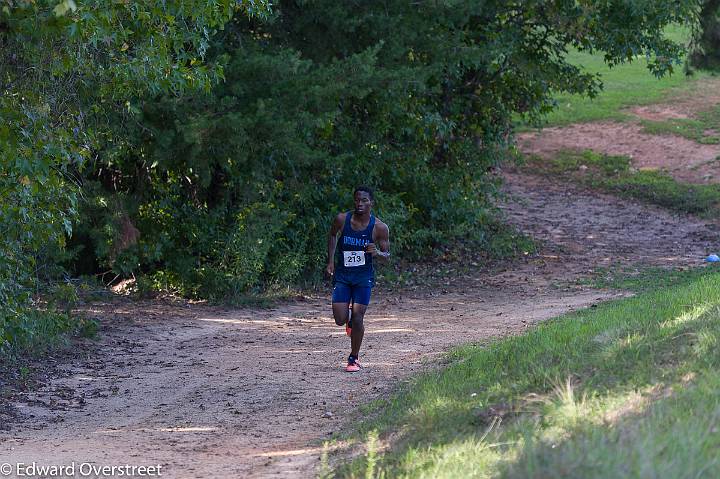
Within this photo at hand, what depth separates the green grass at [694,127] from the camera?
89.1 feet

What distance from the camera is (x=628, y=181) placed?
24844 mm

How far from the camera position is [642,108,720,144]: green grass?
27145 millimetres

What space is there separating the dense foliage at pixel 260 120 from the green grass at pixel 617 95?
413 inches

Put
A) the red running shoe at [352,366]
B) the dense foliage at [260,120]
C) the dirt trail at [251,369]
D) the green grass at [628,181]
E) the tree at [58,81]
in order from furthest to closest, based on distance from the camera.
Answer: the green grass at [628,181] < the red running shoe at [352,366] < the dense foliage at [260,120] < the tree at [58,81] < the dirt trail at [251,369]

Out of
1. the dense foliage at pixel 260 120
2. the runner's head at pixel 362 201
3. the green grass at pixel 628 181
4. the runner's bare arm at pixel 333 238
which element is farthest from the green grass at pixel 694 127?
the runner's head at pixel 362 201

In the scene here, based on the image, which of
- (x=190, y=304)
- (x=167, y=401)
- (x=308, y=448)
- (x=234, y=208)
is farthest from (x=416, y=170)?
(x=308, y=448)

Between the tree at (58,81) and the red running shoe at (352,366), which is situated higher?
the tree at (58,81)

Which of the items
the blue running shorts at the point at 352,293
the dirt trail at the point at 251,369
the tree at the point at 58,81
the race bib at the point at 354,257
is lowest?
the dirt trail at the point at 251,369

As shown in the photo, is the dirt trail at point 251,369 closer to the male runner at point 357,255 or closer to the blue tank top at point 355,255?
the male runner at point 357,255

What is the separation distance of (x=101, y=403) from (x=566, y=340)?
4.25m

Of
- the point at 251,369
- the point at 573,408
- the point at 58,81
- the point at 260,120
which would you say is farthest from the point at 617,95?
the point at 573,408

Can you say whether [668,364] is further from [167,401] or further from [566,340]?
[167,401]

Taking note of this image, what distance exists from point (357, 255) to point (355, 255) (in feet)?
0.06

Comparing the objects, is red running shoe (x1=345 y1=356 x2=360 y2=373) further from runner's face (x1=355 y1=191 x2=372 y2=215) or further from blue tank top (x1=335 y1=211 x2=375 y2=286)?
runner's face (x1=355 y1=191 x2=372 y2=215)
